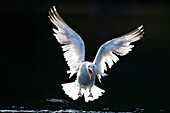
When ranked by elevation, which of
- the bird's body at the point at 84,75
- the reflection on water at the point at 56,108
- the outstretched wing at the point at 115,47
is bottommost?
the reflection on water at the point at 56,108

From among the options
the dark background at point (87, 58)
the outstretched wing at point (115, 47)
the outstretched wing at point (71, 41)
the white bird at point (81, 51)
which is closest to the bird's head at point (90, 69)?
the white bird at point (81, 51)

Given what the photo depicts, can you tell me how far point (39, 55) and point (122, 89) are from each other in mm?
5956

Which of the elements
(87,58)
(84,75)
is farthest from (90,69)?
(87,58)

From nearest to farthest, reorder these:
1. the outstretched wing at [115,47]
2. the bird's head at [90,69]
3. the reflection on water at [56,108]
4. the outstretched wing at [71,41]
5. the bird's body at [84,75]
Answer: the bird's head at [90,69]
the bird's body at [84,75]
the outstretched wing at [115,47]
the outstretched wing at [71,41]
the reflection on water at [56,108]

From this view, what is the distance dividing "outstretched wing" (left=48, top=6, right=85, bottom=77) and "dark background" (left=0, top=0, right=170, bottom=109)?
176 cm

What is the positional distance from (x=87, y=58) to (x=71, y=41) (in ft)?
24.7

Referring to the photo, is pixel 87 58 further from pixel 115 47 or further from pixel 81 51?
pixel 115 47

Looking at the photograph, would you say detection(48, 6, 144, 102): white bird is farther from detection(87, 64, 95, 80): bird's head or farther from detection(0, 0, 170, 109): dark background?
detection(0, 0, 170, 109): dark background

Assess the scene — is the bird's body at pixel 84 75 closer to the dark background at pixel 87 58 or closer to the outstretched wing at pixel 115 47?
the outstretched wing at pixel 115 47

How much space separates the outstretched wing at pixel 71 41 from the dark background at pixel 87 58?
1.76 m

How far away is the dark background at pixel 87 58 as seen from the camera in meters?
12.5

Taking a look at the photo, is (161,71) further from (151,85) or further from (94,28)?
(94,28)

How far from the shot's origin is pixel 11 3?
41.0m

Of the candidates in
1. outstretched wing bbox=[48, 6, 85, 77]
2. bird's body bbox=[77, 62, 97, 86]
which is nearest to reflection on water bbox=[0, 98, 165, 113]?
outstretched wing bbox=[48, 6, 85, 77]
